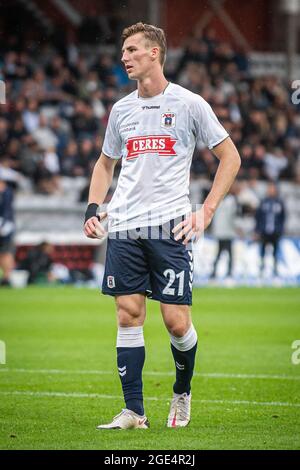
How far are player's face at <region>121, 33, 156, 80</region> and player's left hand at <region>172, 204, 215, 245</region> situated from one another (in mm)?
983

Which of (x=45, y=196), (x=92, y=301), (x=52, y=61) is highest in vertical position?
(x=52, y=61)

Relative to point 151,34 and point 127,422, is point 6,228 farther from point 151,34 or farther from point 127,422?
→ point 127,422

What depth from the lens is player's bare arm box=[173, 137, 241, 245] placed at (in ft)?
22.8

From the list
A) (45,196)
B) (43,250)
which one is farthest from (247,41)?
(43,250)

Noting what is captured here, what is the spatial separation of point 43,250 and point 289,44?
14215 mm

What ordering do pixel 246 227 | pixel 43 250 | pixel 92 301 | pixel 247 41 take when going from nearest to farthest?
1. pixel 92 301
2. pixel 43 250
3. pixel 246 227
4. pixel 247 41

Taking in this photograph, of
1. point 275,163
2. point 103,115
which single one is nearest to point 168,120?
point 103,115

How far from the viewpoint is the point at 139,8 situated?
29031 millimetres

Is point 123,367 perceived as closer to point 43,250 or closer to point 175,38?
point 43,250

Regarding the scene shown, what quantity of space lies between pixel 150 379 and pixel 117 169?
13.9 m

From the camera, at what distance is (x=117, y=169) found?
2339cm

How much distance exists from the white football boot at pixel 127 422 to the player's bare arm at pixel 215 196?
1156mm

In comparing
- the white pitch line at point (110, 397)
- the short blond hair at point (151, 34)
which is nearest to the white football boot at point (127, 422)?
the white pitch line at point (110, 397)

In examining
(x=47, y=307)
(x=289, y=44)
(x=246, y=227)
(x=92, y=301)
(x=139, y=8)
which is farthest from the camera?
(x=289, y=44)
